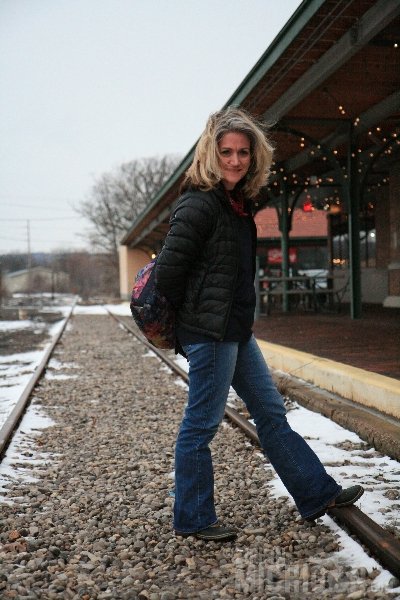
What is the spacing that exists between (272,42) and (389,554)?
6.08 meters

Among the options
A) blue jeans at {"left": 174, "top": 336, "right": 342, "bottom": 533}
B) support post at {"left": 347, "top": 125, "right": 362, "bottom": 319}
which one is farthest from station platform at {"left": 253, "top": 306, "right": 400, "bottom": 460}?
blue jeans at {"left": 174, "top": 336, "right": 342, "bottom": 533}

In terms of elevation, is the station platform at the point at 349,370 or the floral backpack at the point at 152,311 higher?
the floral backpack at the point at 152,311

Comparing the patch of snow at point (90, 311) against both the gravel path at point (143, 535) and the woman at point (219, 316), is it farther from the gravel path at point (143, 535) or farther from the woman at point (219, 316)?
the woman at point (219, 316)

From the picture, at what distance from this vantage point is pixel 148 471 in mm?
4043

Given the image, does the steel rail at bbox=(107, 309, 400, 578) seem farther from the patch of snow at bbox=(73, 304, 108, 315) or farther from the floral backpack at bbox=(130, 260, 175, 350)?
the patch of snow at bbox=(73, 304, 108, 315)

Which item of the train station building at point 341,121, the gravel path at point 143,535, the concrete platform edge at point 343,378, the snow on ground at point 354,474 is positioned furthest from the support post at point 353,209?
the gravel path at point 143,535

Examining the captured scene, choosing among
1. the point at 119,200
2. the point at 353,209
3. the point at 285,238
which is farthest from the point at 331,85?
the point at 119,200

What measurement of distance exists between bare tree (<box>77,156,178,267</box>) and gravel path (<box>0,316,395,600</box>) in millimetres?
54901

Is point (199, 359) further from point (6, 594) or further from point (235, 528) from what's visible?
point (6, 594)

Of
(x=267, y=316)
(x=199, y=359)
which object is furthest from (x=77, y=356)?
(x=199, y=359)

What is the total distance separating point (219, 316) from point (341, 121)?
30.3ft

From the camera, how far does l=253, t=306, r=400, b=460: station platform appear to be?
4.66 metres

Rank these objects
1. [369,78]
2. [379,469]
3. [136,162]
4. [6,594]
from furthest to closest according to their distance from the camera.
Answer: [136,162], [369,78], [379,469], [6,594]

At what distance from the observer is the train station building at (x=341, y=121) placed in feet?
21.6
